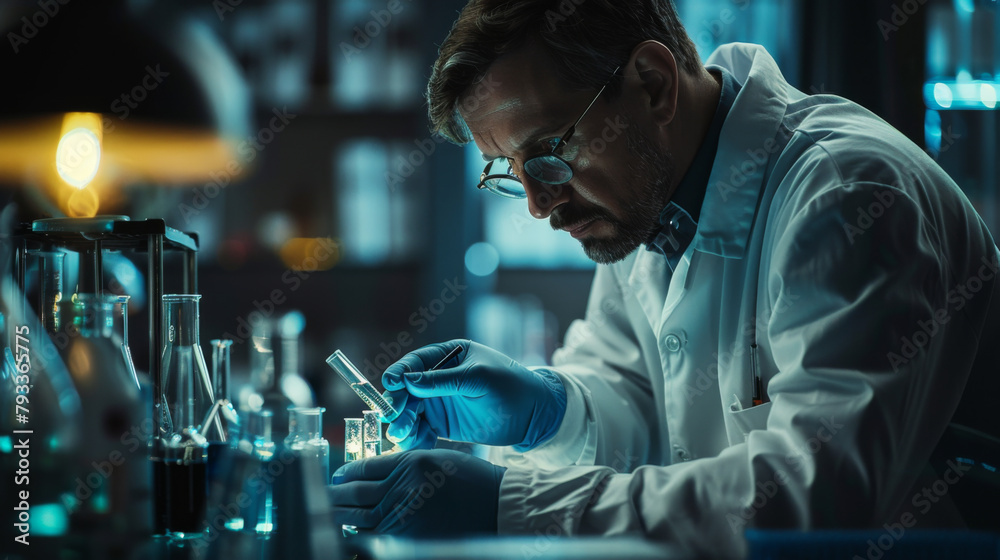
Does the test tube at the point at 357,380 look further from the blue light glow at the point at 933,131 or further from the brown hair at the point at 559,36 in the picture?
the blue light glow at the point at 933,131

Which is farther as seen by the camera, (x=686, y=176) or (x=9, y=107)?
(x=686, y=176)

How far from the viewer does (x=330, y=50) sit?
270cm

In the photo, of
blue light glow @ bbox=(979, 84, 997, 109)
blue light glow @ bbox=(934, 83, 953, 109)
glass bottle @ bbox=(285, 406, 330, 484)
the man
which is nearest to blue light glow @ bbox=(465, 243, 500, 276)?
the man

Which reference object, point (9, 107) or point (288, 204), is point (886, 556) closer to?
point (9, 107)

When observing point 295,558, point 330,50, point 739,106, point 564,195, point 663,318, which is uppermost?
point 330,50

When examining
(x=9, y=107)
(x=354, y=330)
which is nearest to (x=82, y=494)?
(x=9, y=107)

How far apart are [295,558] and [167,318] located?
1.22 ft

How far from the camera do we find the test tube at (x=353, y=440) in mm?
1028

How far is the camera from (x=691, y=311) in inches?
51.9

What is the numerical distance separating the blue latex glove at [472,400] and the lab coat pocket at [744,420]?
0.34 m

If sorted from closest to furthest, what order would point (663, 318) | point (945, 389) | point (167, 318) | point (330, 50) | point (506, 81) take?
point (167, 318)
point (945, 389)
point (506, 81)
point (663, 318)
point (330, 50)

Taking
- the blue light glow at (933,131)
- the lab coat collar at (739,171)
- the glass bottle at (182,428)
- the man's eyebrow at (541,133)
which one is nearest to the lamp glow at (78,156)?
the glass bottle at (182,428)

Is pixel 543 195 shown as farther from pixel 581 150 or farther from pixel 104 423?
pixel 104 423

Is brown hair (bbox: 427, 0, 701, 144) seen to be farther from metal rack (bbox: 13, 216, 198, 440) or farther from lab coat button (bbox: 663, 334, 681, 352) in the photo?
metal rack (bbox: 13, 216, 198, 440)
